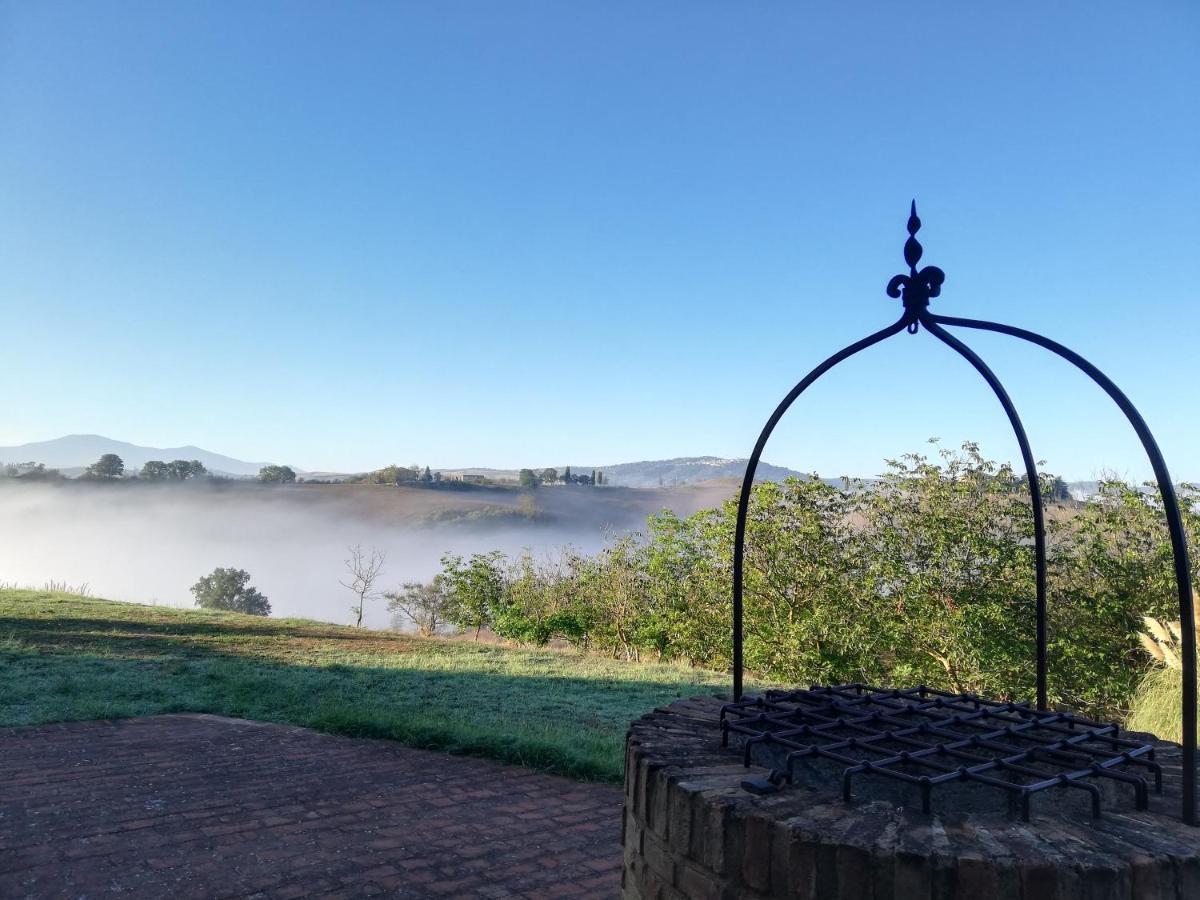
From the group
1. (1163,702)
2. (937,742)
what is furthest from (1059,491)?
(937,742)

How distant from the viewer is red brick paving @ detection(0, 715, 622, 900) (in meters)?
3.13

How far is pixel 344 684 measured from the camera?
7656mm

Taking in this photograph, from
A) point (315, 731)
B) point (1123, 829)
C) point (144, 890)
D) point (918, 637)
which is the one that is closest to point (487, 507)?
point (918, 637)

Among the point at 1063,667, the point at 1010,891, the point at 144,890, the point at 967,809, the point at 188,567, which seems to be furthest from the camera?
the point at 188,567

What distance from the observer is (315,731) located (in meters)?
5.77

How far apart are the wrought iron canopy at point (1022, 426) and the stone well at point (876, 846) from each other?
257 mm

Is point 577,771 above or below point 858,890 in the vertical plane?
below

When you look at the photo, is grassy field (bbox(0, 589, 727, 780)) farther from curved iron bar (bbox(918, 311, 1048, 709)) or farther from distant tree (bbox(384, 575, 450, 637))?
distant tree (bbox(384, 575, 450, 637))

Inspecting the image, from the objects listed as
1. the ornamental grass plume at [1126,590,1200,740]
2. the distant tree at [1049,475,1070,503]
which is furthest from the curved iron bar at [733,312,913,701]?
the distant tree at [1049,475,1070,503]

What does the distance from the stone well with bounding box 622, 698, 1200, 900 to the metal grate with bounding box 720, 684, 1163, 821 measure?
0.21ft

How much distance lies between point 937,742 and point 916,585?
8036 millimetres

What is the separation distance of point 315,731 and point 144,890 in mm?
2797

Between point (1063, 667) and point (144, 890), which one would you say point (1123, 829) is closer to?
point (144, 890)

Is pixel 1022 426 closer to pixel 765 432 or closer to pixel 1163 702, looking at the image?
pixel 765 432
